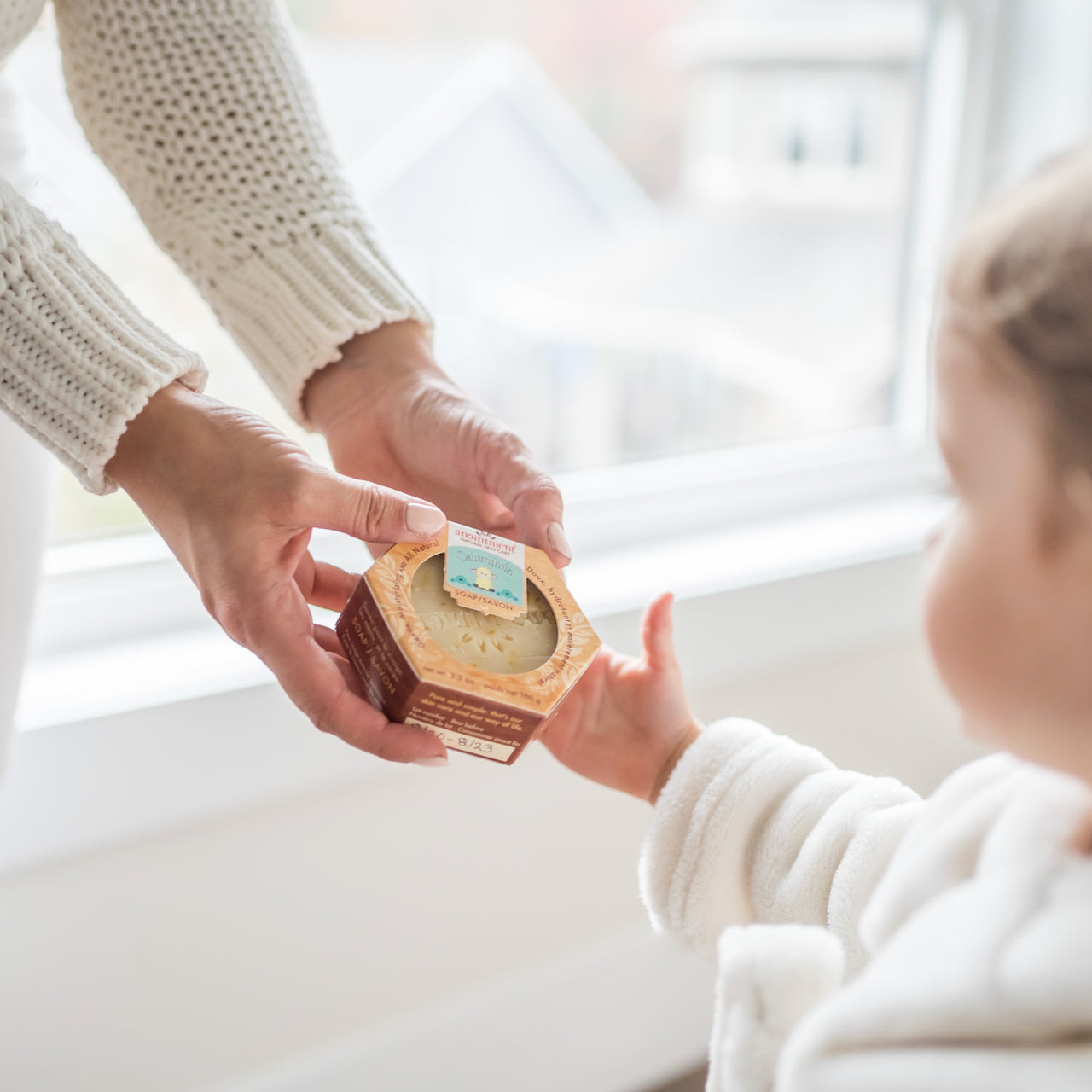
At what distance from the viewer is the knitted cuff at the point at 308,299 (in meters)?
0.70

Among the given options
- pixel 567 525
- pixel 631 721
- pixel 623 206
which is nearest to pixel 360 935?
pixel 631 721

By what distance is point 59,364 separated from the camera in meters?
0.59

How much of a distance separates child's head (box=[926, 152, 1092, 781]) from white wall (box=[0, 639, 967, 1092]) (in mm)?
585

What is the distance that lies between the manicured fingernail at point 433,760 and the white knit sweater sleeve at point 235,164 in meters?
0.27

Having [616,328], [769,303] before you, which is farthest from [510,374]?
[769,303]

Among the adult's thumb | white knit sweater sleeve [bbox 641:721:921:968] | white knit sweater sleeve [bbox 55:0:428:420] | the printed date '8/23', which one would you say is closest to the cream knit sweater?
white knit sweater sleeve [bbox 55:0:428:420]

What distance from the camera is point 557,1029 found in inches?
43.2

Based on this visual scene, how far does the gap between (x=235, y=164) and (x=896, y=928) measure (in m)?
0.57

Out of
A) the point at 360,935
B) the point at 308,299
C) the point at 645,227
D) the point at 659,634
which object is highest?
the point at 308,299

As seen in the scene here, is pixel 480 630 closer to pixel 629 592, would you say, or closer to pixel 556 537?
pixel 556 537

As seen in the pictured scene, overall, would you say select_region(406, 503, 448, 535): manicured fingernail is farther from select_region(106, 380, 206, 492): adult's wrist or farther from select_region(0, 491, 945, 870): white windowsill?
select_region(0, 491, 945, 870): white windowsill

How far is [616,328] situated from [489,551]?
797 mm

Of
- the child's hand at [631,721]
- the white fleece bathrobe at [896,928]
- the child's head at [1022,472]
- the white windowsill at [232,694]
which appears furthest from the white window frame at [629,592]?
the child's head at [1022,472]

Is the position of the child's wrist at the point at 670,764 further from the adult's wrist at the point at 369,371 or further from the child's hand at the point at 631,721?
the adult's wrist at the point at 369,371
